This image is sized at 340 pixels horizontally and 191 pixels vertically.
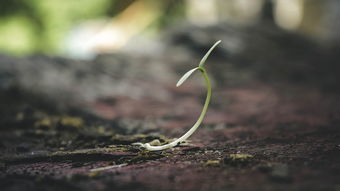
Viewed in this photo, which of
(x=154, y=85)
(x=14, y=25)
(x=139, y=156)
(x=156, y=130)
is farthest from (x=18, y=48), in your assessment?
(x=139, y=156)

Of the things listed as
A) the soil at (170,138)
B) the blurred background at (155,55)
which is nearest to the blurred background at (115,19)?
the blurred background at (155,55)

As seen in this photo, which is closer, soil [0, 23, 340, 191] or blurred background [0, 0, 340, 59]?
soil [0, 23, 340, 191]

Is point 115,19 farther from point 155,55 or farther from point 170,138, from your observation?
point 170,138

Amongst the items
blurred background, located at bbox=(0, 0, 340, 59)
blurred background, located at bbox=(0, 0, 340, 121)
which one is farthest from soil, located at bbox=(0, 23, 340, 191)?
blurred background, located at bbox=(0, 0, 340, 59)

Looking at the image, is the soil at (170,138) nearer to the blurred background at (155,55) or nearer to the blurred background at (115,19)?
the blurred background at (155,55)

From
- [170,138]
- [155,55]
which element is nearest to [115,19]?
[155,55]

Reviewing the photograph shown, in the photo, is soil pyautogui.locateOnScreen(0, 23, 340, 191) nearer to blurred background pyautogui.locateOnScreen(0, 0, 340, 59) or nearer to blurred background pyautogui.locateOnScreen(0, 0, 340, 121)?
blurred background pyautogui.locateOnScreen(0, 0, 340, 121)
